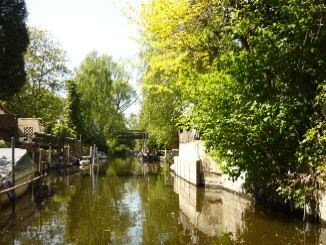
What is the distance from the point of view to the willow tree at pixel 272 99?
11461 millimetres

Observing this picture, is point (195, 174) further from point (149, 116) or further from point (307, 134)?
point (149, 116)

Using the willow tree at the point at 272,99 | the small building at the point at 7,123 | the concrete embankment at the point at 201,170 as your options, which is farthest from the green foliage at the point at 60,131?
the willow tree at the point at 272,99

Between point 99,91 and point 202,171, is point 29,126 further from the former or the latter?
point 202,171

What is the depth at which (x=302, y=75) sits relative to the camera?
12172 millimetres

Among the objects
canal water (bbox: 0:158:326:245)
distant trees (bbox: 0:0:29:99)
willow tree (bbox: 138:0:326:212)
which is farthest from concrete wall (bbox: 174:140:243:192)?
distant trees (bbox: 0:0:29:99)

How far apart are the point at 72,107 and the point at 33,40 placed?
990 centimetres

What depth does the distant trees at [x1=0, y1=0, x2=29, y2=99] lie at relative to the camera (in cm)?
2838

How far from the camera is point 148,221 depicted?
12.4 metres

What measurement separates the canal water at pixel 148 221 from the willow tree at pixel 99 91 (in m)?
35.5

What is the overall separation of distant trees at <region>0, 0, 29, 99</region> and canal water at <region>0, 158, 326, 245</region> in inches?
495

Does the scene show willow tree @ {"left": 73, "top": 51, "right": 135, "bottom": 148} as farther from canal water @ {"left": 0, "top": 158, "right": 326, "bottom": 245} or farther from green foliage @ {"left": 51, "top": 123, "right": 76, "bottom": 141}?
canal water @ {"left": 0, "top": 158, "right": 326, "bottom": 245}

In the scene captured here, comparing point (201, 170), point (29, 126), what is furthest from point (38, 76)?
point (201, 170)

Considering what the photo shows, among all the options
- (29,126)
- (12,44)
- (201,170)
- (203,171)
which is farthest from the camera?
(29,126)

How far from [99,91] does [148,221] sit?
142ft
